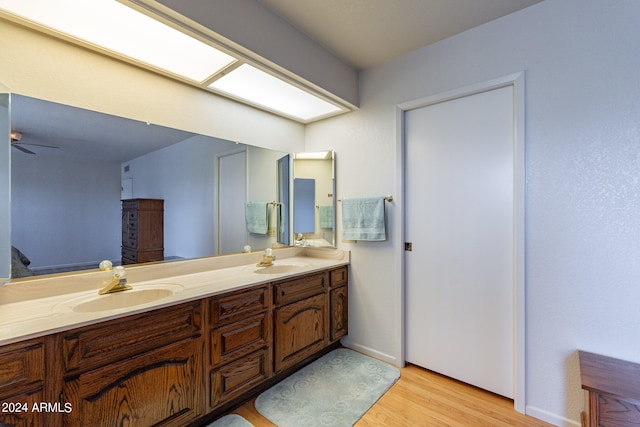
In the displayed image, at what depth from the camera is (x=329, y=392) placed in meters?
1.89

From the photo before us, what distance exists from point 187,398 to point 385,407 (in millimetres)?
1206

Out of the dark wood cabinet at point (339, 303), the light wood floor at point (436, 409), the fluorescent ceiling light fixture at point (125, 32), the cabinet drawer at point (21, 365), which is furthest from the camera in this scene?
the dark wood cabinet at point (339, 303)

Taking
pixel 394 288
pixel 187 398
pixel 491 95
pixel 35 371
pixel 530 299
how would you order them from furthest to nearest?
pixel 394 288
pixel 491 95
pixel 530 299
pixel 187 398
pixel 35 371

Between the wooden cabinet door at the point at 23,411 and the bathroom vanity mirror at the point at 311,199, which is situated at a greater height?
the bathroom vanity mirror at the point at 311,199

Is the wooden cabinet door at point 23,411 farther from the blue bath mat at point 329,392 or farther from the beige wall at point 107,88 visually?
the beige wall at point 107,88

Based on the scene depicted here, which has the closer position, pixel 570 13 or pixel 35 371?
pixel 35 371

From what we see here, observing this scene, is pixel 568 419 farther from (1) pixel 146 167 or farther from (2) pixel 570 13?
(1) pixel 146 167

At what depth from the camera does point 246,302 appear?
1.71 meters

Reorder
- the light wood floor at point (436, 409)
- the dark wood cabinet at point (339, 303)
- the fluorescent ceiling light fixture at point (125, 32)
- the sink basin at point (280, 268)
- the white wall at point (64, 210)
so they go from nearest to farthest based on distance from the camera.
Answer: the fluorescent ceiling light fixture at point (125, 32) < the white wall at point (64, 210) < the light wood floor at point (436, 409) < the sink basin at point (280, 268) < the dark wood cabinet at point (339, 303)

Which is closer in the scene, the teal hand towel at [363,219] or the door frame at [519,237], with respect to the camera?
the door frame at [519,237]

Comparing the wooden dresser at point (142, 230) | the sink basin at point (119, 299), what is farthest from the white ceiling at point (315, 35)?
the sink basin at point (119, 299)

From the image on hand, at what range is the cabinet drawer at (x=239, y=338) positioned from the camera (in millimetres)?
1568

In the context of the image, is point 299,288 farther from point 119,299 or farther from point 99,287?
point 99,287

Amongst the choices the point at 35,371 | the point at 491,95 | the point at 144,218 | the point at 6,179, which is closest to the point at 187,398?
the point at 35,371
